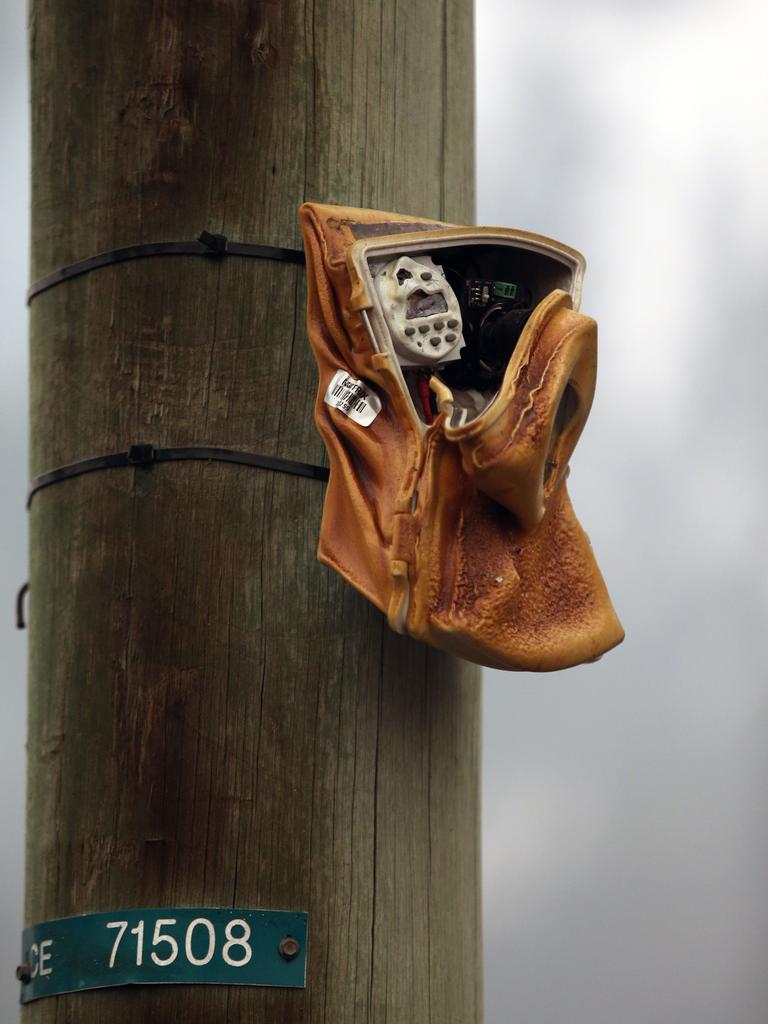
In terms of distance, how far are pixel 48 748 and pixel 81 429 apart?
59 cm

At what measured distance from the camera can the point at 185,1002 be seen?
3062 millimetres

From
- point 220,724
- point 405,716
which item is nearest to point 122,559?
point 220,724

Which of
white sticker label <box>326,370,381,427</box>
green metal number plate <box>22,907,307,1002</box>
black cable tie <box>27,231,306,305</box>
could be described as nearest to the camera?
green metal number plate <box>22,907,307,1002</box>

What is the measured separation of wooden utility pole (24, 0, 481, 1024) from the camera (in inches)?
124

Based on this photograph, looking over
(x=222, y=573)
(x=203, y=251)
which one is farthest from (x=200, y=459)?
(x=203, y=251)

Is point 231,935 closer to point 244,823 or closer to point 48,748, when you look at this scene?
point 244,823

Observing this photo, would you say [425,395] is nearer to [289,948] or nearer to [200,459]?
[200,459]

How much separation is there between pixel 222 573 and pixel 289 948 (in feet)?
2.17

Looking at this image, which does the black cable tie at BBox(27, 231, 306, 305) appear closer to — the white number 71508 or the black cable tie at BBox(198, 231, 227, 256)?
the black cable tie at BBox(198, 231, 227, 256)

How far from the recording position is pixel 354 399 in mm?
3252

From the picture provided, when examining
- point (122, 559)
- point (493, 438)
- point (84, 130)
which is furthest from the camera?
point (84, 130)

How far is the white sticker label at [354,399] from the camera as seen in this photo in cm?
324

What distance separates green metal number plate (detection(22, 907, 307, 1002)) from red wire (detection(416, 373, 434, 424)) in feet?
2.97

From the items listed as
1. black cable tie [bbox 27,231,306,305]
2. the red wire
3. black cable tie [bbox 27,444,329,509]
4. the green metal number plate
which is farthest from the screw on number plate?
black cable tie [bbox 27,231,306,305]
